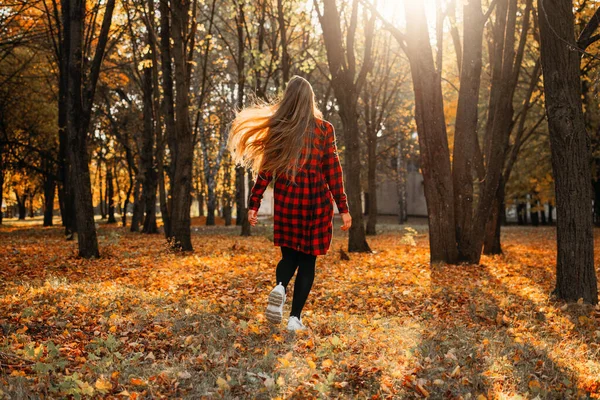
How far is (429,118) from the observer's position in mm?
9438

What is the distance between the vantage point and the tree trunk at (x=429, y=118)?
30.8 ft

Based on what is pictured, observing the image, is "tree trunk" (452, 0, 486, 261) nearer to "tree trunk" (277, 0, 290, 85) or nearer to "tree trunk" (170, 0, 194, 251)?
"tree trunk" (170, 0, 194, 251)

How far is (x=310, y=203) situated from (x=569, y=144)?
3.43m

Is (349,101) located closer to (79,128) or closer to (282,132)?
(79,128)

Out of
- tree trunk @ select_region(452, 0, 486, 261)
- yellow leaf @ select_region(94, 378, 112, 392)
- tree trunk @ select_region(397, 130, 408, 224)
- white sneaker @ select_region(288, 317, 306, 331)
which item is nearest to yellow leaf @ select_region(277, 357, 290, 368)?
white sneaker @ select_region(288, 317, 306, 331)

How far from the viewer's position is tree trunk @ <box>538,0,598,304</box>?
20.3ft

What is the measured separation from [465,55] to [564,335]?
6303 millimetres

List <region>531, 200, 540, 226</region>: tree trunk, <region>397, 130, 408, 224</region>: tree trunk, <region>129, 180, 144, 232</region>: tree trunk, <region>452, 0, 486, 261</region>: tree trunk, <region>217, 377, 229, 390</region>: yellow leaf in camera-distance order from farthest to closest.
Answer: <region>397, 130, 408, 224</region>: tree trunk < <region>531, 200, 540, 226</region>: tree trunk < <region>129, 180, 144, 232</region>: tree trunk < <region>452, 0, 486, 261</region>: tree trunk < <region>217, 377, 229, 390</region>: yellow leaf

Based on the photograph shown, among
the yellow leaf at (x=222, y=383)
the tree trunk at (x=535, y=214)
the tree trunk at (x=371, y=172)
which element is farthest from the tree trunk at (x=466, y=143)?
the tree trunk at (x=535, y=214)

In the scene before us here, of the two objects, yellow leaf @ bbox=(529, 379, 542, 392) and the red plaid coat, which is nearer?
yellow leaf @ bbox=(529, 379, 542, 392)

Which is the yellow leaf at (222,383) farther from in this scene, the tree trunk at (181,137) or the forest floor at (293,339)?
the tree trunk at (181,137)

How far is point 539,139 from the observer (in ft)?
80.0

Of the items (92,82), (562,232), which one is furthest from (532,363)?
(92,82)

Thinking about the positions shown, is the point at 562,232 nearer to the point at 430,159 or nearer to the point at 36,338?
the point at 430,159
